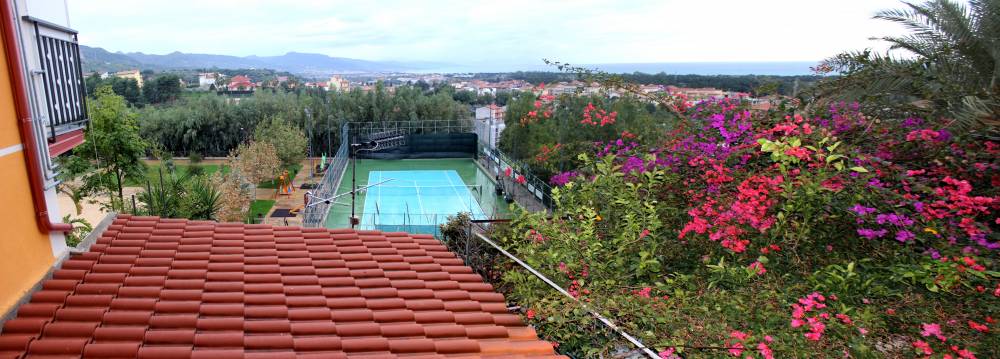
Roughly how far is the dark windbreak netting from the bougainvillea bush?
81.4ft

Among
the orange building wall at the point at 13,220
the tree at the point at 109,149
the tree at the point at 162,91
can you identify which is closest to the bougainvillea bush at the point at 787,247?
the orange building wall at the point at 13,220

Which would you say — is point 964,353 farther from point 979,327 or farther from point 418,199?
point 418,199

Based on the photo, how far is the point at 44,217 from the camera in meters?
3.45

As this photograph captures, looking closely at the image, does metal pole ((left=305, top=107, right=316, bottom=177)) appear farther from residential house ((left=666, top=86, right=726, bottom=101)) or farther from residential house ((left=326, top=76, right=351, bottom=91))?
residential house ((left=666, top=86, right=726, bottom=101))

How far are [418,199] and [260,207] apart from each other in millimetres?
6903

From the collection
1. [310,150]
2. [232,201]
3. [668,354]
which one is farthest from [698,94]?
[310,150]

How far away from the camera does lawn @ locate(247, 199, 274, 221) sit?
20244mm

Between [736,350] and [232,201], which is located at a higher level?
[736,350]

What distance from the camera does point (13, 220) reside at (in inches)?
123

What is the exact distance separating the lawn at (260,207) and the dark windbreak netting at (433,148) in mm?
6439

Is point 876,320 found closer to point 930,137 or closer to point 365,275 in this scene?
point 930,137

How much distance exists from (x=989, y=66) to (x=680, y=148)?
7.21 feet

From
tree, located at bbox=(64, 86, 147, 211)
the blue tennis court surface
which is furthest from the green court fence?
tree, located at bbox=(64, 86, 147, 211)

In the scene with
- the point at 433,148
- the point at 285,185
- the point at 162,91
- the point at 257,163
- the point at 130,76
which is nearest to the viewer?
the point at 257,163
